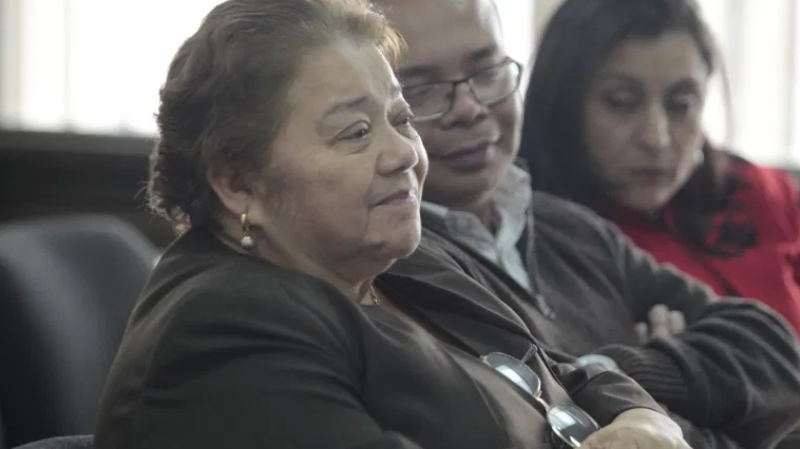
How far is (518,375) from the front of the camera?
3.58 feet

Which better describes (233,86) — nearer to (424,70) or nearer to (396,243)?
(396,243)

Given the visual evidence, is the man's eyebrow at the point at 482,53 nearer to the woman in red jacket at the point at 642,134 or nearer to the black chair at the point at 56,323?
the woman in red jacket at the point at 642,134

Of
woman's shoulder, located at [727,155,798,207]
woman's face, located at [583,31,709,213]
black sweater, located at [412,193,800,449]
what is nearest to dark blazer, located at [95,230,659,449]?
black sweater, located at [412,193,800,449]

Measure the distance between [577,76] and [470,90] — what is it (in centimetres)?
56

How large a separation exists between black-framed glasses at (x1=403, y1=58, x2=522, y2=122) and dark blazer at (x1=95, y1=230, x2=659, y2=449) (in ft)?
1.43

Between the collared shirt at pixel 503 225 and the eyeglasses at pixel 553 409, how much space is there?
0.26 m

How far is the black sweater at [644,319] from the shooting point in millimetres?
1391

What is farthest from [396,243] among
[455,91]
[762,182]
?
[762,182]

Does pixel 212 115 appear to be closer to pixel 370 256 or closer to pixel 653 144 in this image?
pixel 370 256

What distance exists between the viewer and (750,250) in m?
2.03

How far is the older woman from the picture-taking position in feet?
2.88

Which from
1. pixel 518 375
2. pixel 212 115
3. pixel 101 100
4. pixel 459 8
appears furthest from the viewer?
pixel 101 100

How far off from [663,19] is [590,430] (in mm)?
1073

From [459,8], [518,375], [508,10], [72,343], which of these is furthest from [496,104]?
[508,10]
